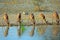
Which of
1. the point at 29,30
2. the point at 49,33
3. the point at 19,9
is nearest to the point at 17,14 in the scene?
the point at 19,9

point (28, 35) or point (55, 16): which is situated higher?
point (55, 16)

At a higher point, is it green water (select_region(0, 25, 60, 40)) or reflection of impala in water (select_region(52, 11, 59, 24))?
reflection of impala in water (select_region(52, 11, 59, 24))

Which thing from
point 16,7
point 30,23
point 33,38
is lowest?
point 33,38

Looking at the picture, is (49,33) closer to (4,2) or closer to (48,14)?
(48,14)

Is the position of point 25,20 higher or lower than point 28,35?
higher

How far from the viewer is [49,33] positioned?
2.29 m

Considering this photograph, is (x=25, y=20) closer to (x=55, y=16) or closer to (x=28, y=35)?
(x=28, y=35)

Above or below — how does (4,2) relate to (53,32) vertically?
above

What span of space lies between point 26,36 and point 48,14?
1.04 feet

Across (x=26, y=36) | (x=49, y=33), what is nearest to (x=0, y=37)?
(x=26, y=36)

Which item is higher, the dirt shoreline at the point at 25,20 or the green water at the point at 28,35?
the dirt shoreline at the point at 25,20

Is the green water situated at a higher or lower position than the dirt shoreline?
lower

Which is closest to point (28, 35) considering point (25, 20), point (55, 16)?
point (25, 20)

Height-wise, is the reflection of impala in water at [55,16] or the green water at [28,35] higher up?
the reflection of impala in water at [55,16]
